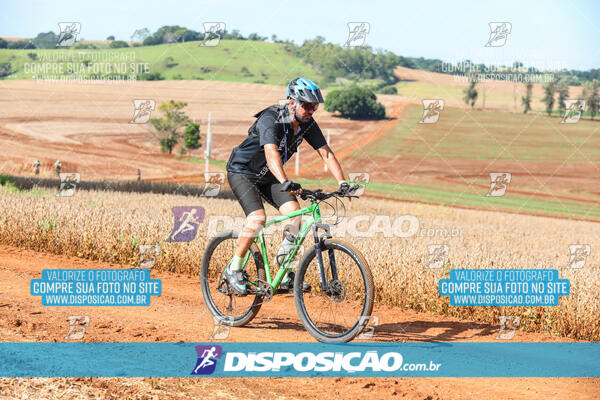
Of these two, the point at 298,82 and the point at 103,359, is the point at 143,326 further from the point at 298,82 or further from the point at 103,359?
the point at 298,82

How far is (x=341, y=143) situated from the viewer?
70.1m

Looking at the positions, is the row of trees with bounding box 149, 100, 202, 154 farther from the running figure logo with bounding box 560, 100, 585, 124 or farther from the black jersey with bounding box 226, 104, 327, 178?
the black jersey with bounding box 226, 104, 327, 178

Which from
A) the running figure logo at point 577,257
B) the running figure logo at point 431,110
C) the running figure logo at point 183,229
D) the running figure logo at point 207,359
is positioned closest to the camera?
the running figure logo at point 207,359

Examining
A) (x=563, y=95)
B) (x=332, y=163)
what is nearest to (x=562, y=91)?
(x=563, y=95)

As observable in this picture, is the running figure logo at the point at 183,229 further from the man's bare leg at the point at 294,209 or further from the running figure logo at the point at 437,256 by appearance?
the man's bare leg at the point at 294,209

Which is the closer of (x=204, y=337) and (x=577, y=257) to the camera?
(x=204, y=337)

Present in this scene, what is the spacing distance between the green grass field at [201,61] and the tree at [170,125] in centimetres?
2500

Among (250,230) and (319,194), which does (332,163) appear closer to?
(319,194)

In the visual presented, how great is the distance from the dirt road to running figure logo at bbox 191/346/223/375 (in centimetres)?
17

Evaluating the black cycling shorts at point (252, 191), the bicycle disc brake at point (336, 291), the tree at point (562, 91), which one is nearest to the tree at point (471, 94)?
the tree at point (562, 91)

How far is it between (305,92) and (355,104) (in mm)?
74373

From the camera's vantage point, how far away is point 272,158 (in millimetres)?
6574

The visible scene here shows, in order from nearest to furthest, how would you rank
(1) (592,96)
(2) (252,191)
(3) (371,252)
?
(2) (252,191)
(3) (371,252)
(1) (592,96)

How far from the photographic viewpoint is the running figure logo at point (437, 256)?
395 inches
